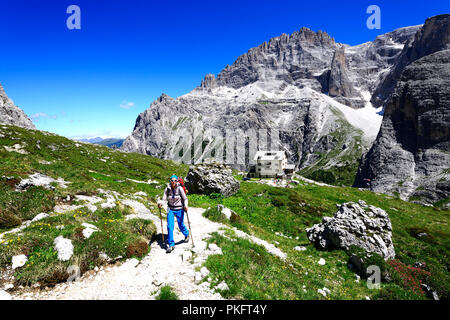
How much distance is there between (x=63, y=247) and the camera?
829 cm

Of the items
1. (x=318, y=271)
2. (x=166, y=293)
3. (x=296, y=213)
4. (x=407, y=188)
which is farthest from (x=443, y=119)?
(x=166, y=293)

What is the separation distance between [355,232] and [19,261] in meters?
20.7

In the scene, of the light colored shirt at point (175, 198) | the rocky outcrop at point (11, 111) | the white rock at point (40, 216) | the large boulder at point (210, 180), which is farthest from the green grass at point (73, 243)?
the rocky outcrop at point (11, 111)

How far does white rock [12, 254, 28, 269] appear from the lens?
23.7 ft

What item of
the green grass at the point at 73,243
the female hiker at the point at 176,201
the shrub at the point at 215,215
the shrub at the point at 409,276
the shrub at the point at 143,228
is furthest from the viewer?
the shrub at the point at 215,215

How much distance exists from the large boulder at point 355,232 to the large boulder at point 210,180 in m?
11.7

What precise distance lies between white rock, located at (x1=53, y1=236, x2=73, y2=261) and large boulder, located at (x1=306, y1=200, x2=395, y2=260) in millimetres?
16662

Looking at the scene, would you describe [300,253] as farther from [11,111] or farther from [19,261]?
[11,111]

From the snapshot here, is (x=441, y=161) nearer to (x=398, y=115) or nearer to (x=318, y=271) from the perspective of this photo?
(x=398, y=115)

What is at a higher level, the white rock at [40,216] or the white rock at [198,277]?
the white rock at [40,216]

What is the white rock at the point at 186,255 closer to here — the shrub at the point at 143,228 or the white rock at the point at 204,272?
the white rock at the point at 204,272

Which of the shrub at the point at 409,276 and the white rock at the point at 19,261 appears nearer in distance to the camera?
the white rock at the point at 19,261

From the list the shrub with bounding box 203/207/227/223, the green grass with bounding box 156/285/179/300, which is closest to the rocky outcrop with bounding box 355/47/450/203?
the shrub with bounding box 203/207/227/223

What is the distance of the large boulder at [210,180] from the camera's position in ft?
85.5
